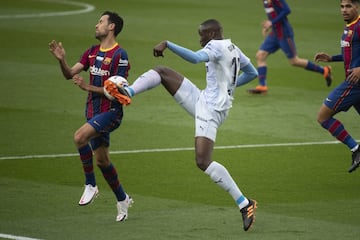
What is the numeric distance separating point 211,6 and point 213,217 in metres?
23.5

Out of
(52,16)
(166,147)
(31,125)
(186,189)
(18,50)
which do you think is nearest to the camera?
(186,189)

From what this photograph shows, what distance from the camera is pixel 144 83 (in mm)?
12109

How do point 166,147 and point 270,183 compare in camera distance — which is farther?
point 166,147

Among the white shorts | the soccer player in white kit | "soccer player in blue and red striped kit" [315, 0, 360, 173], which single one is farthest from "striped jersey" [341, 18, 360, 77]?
the white shorts

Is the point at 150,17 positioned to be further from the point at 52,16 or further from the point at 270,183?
the point at 270,183

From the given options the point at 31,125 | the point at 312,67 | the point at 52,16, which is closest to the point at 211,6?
the point at 52,16

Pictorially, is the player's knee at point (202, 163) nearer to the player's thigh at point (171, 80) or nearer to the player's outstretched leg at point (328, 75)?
the player's thigh at point (171, 80)

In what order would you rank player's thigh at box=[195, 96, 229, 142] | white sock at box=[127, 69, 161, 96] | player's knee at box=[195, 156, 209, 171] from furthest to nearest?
player's thigh at box=[195, 96, 229, 142] < player's knee at box=[195, 156, 209, 171] < white sock at box=[127, 69, 161, 96]

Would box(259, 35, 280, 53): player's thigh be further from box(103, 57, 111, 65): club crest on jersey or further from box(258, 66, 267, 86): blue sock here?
box(103, 57, 111, 65): club crest on jersey

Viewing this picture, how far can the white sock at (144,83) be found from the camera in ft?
39.4

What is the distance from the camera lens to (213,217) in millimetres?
12828

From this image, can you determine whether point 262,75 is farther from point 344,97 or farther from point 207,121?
point 207,121

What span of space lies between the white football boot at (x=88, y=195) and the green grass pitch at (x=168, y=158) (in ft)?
0.48

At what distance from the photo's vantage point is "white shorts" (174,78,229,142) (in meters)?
12.5
